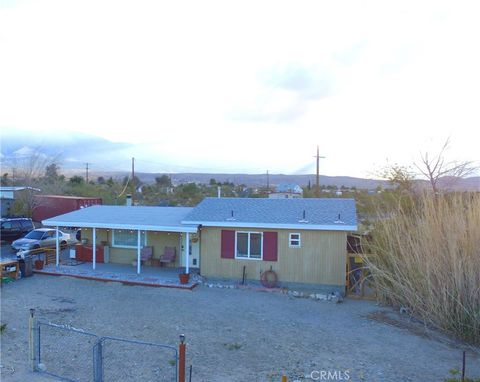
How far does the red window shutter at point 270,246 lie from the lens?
14.9 m

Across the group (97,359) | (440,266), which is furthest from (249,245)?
(97,359)

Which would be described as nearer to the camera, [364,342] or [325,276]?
[364,342]

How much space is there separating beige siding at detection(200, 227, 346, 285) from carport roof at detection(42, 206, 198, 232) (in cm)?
155

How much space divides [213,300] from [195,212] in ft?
14.7

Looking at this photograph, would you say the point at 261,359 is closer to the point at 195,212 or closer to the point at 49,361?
the point at 49,361

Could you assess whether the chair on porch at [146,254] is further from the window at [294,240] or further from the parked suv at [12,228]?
the parked suv at [12,228]

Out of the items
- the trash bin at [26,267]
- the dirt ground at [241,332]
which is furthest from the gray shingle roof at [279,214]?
the trash bin at [26,267]

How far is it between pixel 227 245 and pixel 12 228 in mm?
14994

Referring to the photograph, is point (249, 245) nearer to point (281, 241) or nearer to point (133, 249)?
point (281, 241)

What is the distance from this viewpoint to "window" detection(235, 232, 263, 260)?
15125 millimetres

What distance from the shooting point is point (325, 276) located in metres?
14.4

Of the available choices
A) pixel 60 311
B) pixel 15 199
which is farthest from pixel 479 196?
pixel 15 199

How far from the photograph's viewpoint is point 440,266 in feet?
34.2

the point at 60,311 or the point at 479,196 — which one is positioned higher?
the point at 479,196
